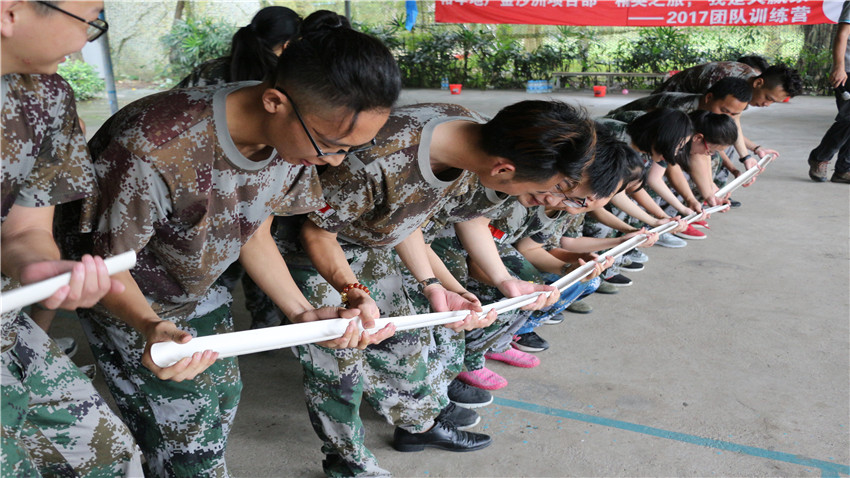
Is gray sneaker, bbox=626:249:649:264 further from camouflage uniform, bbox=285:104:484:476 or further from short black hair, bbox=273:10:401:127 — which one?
short black hair, bbox=273:10:401:127

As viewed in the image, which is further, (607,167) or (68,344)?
(68,344)

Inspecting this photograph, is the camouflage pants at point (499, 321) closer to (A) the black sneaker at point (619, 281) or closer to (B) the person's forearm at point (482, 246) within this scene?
(B) the person's forearm at point (482, 246)

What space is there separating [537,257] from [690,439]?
36.5 inches

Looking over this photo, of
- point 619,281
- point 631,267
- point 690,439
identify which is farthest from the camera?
point 631,267

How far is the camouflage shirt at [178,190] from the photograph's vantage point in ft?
4.42

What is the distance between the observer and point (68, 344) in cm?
290

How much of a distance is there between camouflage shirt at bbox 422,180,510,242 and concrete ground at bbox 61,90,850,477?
0.78 m

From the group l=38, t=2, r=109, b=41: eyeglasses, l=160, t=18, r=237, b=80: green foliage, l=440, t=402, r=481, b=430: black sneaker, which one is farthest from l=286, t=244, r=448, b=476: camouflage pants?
l=160, t=18, r=237, b=80: green foliage

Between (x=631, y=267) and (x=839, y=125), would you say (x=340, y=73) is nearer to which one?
(x=631, y=267)

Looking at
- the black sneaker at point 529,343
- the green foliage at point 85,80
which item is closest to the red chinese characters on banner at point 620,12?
the green foliage at point 85,80

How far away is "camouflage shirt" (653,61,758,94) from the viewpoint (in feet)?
16.0

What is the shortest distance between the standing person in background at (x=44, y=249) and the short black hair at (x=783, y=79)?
4399 mm

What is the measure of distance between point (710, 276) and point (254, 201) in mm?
3421

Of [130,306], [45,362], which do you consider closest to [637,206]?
[130,306]
